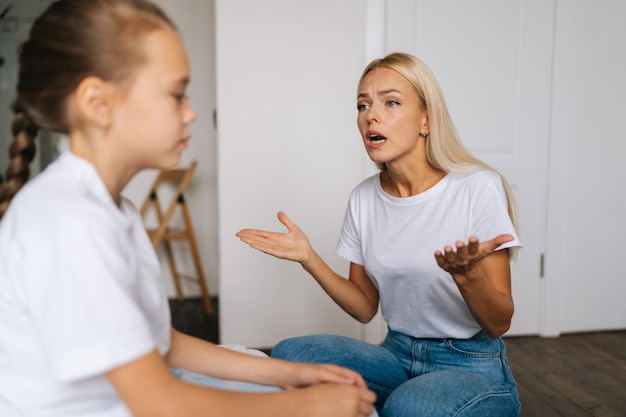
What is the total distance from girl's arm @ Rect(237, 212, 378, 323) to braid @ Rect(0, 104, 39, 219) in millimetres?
600

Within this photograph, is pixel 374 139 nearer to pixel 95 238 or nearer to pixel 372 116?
pixel 372 116

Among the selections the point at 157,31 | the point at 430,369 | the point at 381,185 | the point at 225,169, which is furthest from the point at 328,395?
the point at 225,169

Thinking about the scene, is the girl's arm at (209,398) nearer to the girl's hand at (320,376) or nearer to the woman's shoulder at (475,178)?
the girl's hand at (320,376)

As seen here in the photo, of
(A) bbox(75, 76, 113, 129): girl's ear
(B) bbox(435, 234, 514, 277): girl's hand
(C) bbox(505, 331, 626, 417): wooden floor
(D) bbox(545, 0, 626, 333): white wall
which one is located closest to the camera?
(A) bbox(75, 76, 113, 129): girl's ear

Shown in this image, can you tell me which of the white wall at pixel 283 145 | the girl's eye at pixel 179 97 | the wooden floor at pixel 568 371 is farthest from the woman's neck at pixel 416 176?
the white wall at pixel 283 145

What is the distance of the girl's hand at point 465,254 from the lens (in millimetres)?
1215

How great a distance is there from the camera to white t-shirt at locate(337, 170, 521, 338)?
158 cm

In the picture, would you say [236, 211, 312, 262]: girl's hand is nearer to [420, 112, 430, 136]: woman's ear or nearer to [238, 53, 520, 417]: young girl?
[238, 53, 520, 417]: young girl

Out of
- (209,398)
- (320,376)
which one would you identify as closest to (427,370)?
(320,376)

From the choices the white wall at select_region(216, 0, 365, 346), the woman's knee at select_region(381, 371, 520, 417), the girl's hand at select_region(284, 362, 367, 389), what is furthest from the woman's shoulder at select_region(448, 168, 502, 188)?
the white wall at select_region(216, 0, 365, 346)

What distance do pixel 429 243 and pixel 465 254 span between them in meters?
0.42

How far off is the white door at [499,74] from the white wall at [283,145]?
0.28 m

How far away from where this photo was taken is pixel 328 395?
94 centimetres

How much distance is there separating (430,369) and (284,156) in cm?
165
